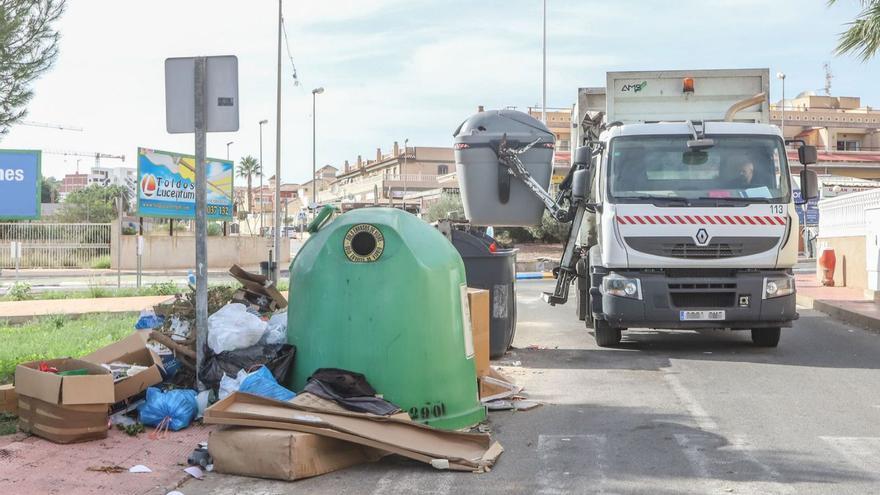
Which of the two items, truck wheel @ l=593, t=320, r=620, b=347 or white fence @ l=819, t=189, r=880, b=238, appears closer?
truck wheel @ l=593, t=320, r=620, b=347

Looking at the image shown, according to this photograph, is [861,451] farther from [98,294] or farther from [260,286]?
[98,294]

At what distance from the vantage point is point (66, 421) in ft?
20.0

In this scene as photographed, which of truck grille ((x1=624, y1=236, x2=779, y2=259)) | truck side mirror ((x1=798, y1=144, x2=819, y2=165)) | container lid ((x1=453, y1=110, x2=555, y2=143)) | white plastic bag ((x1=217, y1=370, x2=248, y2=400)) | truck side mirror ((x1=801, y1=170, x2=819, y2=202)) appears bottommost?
white plastic bag ((x1=217, y1=370, x2=248, y2=400))

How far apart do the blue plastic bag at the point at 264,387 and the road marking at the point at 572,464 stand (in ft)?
5.80

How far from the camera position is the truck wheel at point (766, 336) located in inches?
447

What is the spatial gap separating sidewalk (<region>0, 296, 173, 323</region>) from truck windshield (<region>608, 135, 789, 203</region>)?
8.85 meters

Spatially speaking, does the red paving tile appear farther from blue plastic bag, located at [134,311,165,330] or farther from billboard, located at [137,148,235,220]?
billboard, located at [137,148,235,220]

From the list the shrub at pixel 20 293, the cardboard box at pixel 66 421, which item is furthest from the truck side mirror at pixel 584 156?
the shrub at pixel 20 293

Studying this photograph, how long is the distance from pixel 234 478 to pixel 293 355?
1.29 meters

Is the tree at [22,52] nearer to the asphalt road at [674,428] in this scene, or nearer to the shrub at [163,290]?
the asphalt road at [674,428]

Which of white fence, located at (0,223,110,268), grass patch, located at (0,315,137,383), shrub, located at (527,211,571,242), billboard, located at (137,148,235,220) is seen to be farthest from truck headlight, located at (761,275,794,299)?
white fence, located at (0,223,110,268)

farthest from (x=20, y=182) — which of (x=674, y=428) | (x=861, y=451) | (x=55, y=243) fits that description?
(x=55, y=243)

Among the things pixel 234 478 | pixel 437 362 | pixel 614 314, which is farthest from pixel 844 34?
pixel 234 478

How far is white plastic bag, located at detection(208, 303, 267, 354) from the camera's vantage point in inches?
285
